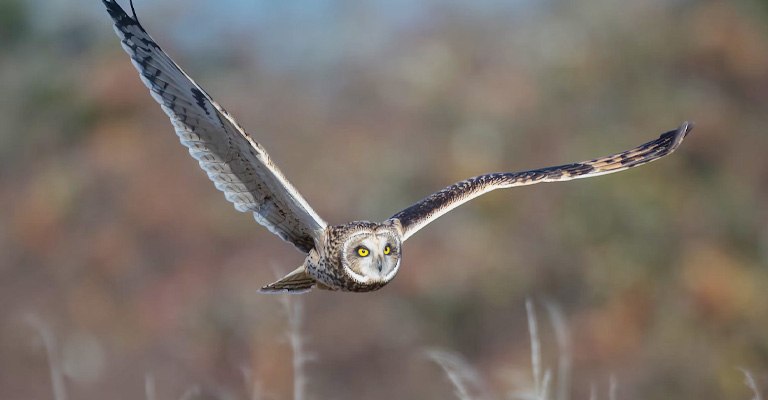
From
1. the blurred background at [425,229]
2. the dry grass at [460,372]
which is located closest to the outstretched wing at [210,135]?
the dry grass at [460,372]

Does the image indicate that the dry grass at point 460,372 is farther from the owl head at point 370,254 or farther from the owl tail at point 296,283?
the owl tail at point 296,283

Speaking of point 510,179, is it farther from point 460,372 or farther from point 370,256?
point 460,372

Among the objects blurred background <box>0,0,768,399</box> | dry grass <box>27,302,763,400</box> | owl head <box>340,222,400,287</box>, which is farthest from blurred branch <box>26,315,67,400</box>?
blurred background <box>0,0,768,399</box>

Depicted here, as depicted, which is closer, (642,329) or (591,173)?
(591,173)

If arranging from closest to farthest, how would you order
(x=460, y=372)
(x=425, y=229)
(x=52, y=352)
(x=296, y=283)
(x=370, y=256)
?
(x=460, y=372) → (x=52, y=352) → (x=370, y=256) → (x=296, y=283) → (x=425, y=229)

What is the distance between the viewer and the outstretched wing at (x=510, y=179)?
12.8 feet

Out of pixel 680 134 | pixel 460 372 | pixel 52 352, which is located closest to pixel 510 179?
pixel 680 134

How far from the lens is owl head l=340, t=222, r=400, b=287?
3471 mm

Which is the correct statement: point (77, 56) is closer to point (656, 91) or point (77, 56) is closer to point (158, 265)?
point (158, 265)

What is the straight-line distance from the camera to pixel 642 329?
1656 cm

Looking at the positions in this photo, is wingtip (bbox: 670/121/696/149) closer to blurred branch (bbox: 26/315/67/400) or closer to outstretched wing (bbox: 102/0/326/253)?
outstretched wing (bbox: 102/0/326/253)

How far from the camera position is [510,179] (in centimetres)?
407

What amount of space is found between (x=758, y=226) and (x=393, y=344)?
800 cm

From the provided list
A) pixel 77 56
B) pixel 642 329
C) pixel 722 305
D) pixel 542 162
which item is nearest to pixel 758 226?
pixel 722 305
